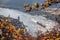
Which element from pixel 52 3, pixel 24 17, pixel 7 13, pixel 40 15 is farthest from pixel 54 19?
pixel 52 3

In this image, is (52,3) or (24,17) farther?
(52,3)

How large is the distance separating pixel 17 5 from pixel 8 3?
0.31m

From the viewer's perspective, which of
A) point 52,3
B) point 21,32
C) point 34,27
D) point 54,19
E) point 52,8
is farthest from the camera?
point 52,3

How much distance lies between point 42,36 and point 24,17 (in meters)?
0.86

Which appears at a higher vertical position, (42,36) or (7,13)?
(7,13)

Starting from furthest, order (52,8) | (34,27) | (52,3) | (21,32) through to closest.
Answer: (52,3) < (52,8) < (34,27) < (21,32)

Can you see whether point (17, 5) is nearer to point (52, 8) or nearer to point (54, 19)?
point (52, 8)

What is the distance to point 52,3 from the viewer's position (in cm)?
832

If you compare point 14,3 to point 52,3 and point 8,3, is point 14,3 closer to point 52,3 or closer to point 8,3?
point 8,3

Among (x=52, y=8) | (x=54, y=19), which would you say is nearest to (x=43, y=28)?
(x=54, y=19)

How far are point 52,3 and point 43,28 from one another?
2.48 m

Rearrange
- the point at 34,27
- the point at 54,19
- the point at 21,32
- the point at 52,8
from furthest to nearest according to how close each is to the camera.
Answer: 1. the point at 52,8
2. the point at 54,19
3. the point at 34,27
4. the point at 21,32

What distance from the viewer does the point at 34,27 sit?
590cm

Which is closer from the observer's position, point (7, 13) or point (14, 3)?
point (7, 13)
